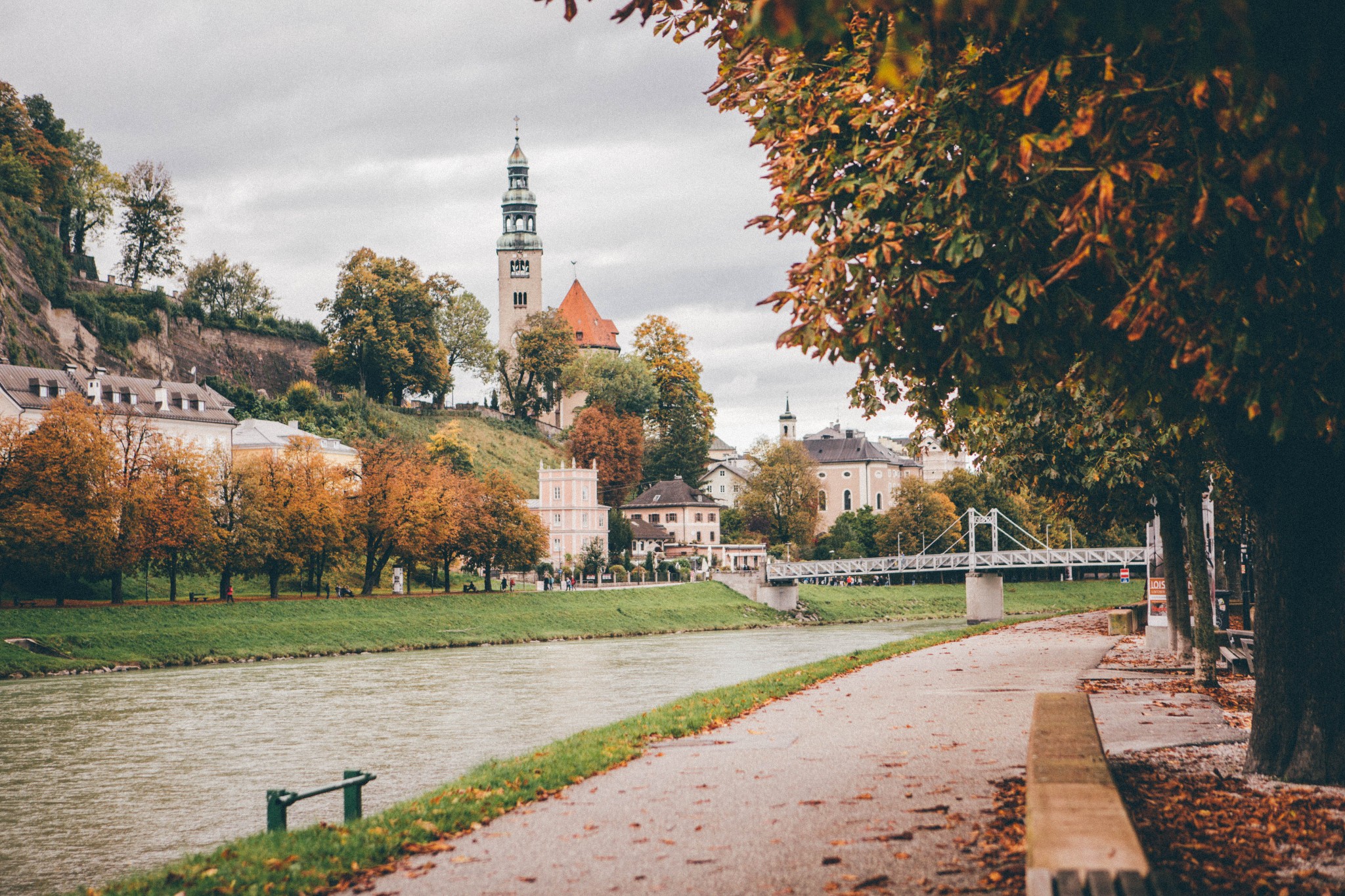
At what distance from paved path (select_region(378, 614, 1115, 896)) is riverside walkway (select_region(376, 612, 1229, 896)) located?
0.7 inches

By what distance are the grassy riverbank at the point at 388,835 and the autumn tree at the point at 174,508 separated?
38.1 metres

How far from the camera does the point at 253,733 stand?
845 inches

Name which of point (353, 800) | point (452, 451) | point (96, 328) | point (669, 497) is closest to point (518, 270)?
point (669, 497)

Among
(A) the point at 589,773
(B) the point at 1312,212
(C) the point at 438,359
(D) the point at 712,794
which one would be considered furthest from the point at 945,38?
(C) the point at 438,359

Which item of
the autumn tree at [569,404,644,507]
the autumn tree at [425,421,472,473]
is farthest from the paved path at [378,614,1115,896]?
the autumn tree at [569,404,644,507]

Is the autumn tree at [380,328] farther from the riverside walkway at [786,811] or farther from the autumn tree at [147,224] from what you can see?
the riverside walkway at [786,811]

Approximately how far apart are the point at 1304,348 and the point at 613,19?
14.1 feet

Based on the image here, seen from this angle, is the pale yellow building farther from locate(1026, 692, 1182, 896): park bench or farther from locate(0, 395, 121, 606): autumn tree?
locate(1026, 692, 1182, 896): park bench

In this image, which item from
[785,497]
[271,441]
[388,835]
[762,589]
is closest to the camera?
[388,835]

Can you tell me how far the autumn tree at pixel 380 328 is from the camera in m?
93.1

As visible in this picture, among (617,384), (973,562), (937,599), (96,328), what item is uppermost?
(96,328)

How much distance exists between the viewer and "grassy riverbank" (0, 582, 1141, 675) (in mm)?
39531

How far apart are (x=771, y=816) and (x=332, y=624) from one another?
→ 4200 cm

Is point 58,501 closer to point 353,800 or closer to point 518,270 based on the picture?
point 353,800
